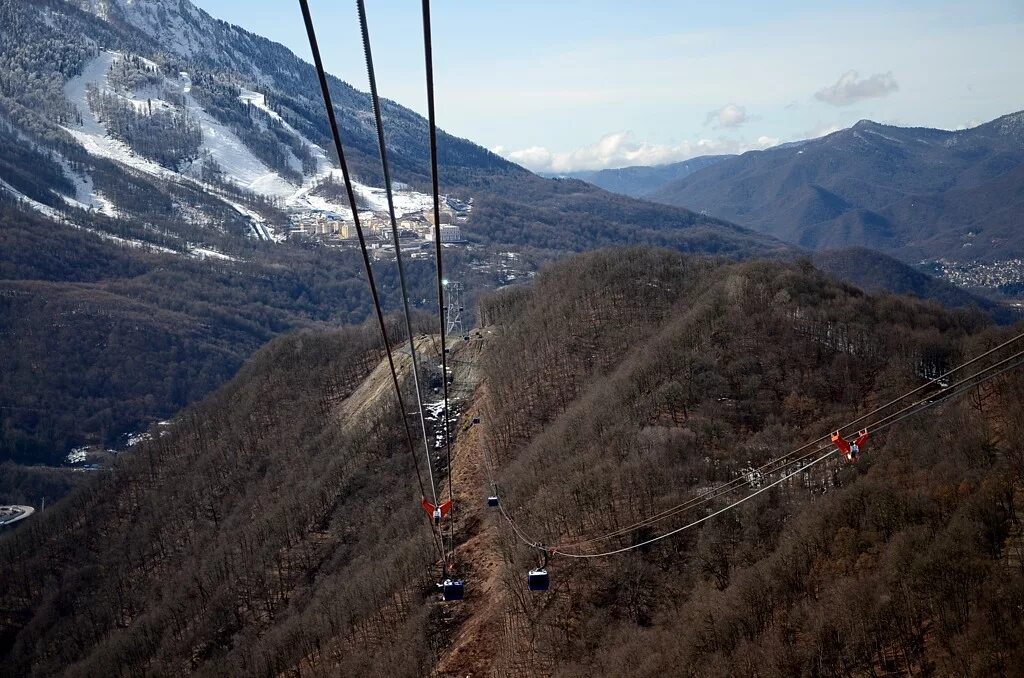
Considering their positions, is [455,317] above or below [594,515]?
above

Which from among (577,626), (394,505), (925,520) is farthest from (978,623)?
(394,505)

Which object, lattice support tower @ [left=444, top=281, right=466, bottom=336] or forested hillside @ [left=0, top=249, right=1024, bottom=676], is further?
lattice support tower @ [left=444, top=281, right=466, bottom=336]

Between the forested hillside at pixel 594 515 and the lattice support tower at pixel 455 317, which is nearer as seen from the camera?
the forested hillside at pixel 594 515

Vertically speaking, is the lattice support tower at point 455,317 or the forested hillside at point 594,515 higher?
the lattice support tower at point 455,317

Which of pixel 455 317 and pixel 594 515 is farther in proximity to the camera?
pixel 455 317

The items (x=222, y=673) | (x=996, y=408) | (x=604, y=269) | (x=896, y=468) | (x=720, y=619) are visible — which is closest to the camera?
(x=720, y=619)

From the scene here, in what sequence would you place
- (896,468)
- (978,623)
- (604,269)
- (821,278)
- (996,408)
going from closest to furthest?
(978,623), (896,468), (996,408), (821,278), (604,269)

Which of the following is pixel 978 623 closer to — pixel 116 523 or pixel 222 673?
pixel 222 673

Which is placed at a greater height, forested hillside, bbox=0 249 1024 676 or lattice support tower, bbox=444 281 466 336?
lattice support tower, bbox=444 281 466 336
